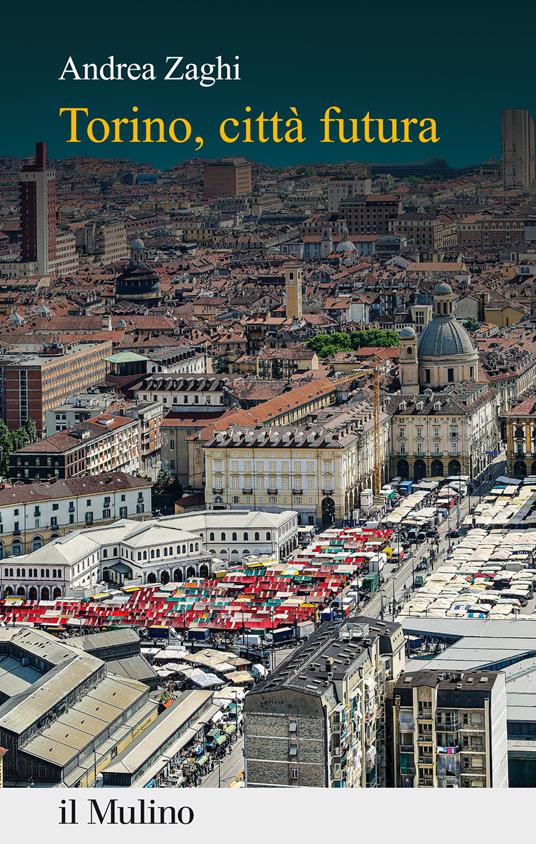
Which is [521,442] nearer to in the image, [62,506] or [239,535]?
[239,535]

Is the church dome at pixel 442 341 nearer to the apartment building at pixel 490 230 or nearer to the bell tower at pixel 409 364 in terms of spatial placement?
the bell tower at pixel 409 364

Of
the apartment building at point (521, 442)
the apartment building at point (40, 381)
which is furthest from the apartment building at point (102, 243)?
the apartment building at point (521, 442)

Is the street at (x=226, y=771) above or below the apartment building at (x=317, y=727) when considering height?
below

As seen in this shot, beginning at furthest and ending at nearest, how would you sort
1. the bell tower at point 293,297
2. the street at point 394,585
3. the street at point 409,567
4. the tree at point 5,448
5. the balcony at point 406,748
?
the bell tower at point 293,297
the tree at point 5,448
the street at point 409,567
the street at point 394,585
the balcony at point 406,748

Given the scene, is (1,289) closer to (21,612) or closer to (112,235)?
(112,235)

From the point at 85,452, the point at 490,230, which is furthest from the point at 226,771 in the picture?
the point at 490,230

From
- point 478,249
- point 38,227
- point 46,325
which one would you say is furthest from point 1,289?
point 478,249

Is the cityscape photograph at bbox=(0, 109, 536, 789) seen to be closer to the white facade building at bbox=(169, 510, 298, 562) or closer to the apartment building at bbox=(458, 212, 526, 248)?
the white facade building at bbox=(169, 510, 298, 562)
